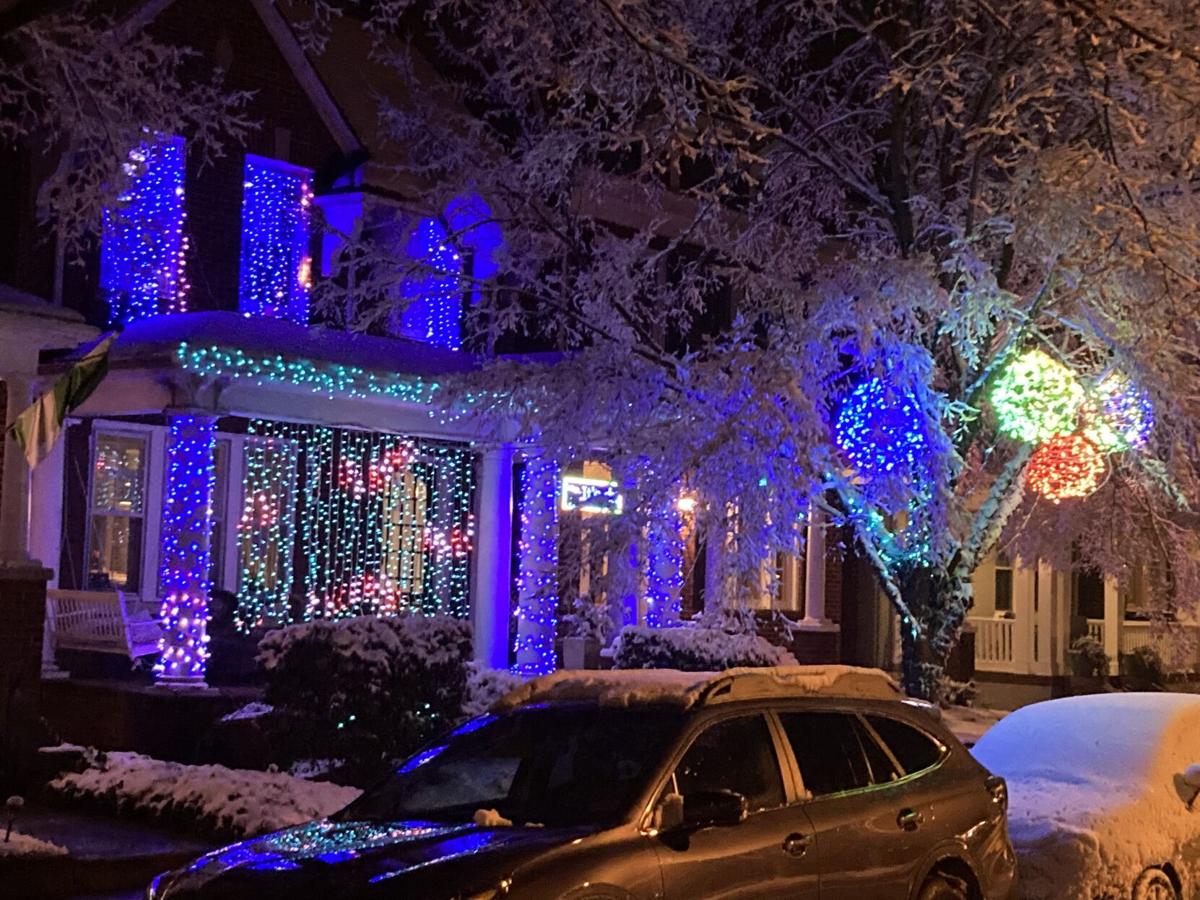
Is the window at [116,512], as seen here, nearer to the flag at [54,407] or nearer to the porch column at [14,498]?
the porch column at [14,498]

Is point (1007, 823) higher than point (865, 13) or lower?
lower

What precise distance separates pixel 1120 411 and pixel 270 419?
8372 mm

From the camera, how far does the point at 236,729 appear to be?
12914 mm

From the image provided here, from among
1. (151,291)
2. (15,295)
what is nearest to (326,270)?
(151,291)

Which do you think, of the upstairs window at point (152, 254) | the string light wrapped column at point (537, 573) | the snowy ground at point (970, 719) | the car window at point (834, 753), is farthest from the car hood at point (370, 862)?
the snowy ground at point (970, 719)

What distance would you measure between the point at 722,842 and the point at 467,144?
9339 mm

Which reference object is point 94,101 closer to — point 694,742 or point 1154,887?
point 694,742

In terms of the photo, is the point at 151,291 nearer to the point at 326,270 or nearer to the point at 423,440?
the point at 326,270

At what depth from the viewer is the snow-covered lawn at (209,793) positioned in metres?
10.5

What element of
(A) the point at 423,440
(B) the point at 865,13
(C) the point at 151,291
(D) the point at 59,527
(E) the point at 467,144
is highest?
(B) the point at 865,13

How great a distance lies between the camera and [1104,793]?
884cm

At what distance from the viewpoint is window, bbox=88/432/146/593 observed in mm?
16500

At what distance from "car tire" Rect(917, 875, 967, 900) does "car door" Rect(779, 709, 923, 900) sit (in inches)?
7.4

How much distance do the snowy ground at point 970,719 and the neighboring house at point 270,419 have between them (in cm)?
391
